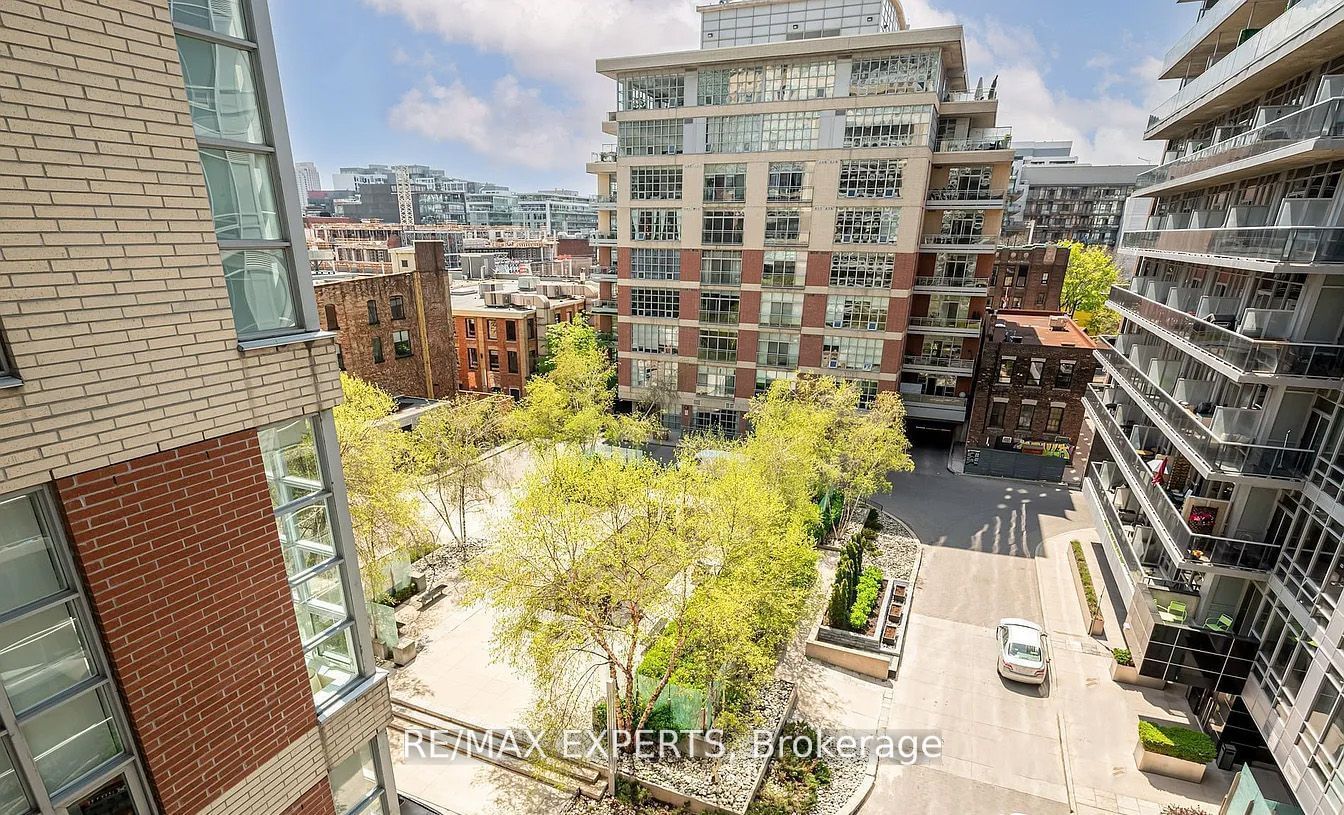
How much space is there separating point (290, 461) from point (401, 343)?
32166mm

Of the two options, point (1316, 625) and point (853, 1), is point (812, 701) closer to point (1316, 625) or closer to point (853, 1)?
point (1316, 625)

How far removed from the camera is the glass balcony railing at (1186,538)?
1462 cm

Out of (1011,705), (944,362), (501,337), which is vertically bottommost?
(1011,705)

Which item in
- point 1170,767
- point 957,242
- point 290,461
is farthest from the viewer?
point 957,242

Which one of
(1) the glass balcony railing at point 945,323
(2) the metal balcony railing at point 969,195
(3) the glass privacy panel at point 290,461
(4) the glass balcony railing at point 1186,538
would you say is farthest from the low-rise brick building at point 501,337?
(3) the glass privacy panel at point 290,461

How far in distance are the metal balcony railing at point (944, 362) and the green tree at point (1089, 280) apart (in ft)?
91.2

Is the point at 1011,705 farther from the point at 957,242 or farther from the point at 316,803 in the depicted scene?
the point at 957,242

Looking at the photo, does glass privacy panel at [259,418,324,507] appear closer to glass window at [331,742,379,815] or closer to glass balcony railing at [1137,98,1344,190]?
glass window at [331,742,379,815]

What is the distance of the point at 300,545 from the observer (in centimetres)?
637

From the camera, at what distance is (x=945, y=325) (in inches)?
1307

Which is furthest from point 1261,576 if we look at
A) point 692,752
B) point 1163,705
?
point 692,752

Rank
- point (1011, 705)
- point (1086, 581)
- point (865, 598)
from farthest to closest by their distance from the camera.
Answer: point (1086, 581) < point (865, 598) < point (1011, 705)

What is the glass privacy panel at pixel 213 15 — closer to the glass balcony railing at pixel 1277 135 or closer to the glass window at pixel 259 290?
the glass window at pixel 259 290

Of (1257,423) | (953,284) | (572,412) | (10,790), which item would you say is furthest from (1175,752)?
(572,412)
